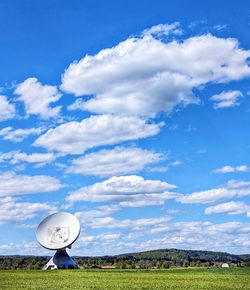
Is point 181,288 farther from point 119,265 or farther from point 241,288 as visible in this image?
point 119,265

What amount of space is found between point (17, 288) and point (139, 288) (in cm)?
1378

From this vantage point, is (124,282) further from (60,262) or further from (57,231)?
(60,262)

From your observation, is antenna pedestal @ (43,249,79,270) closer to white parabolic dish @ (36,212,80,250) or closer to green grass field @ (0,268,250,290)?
white parabolic dish @ (36,212,80,250)

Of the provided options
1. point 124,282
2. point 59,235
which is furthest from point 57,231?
point 124,282

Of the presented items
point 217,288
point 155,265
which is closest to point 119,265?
point 155,265

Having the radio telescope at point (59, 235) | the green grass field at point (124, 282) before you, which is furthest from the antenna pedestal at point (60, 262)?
the green grass field at point (124, 282)

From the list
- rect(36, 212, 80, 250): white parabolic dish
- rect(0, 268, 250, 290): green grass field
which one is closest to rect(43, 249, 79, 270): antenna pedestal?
rect(36, 212, 80, 250): white parabolic dish

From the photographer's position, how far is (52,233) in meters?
142

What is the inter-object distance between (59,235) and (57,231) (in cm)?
133

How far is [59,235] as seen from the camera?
142 meters

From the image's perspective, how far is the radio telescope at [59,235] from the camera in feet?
461

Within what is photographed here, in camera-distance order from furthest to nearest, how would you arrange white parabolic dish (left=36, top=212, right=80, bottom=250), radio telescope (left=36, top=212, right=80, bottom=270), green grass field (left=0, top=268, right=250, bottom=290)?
1. radio telescope (left=36, top=212, right=80, bottom=270)
2. white parabolic dish (left=36, top=212, right=80, bottom=250)
3. green grass field (left=0, top=268, right=250, bottom=290)

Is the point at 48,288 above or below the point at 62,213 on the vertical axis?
below

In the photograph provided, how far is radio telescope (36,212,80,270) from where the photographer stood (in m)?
141
